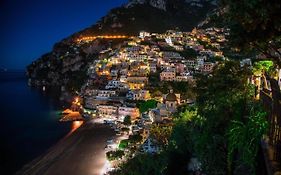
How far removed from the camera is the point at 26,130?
166ft

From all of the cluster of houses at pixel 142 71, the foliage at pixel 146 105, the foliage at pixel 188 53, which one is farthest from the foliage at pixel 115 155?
the foliage at pixel 188 53

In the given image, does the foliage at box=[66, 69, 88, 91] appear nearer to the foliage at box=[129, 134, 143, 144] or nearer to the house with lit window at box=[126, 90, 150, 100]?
the house with lit window at box=[126, 90, 150, 100]

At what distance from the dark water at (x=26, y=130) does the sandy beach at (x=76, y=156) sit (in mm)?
1612

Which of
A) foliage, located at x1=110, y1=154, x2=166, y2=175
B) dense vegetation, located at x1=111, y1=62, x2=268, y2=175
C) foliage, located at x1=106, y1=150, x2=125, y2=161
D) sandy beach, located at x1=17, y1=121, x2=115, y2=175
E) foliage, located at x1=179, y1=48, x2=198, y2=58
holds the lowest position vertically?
sandy beach, located at x1=17, y1=121, x2=115, y2=175

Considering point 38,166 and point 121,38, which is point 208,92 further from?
point 121,38

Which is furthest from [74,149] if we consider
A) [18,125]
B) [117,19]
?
[117,19]

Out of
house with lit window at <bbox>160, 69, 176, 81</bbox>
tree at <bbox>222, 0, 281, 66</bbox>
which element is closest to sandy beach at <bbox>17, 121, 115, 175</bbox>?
house with lit window at <bbox>160, 69, 176, 81</bbox>

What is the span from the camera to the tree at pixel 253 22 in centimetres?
507

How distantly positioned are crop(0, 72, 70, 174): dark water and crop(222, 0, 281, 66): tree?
30756 millimetres

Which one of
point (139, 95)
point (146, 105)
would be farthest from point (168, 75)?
point (146, 105)

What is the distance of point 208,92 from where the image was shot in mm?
16984

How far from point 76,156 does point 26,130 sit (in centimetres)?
1787

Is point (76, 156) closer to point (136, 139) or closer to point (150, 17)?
point (136, 139)

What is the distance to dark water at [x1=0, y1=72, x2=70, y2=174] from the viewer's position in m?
37.1
